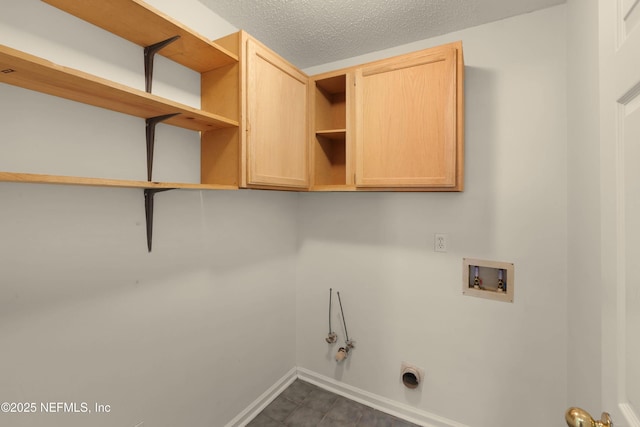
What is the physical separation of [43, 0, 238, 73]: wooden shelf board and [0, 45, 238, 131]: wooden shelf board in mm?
308

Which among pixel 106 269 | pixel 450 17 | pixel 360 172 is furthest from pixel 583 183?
pixel 106 269

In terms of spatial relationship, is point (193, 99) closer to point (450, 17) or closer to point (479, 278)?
point (450, 17)

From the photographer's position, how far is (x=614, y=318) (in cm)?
59

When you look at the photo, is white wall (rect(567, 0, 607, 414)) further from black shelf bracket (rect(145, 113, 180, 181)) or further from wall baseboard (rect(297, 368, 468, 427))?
black shelf bracket (rect(145, 113, 180, 181))

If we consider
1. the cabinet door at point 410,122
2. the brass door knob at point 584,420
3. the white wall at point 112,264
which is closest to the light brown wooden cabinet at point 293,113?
the cabinet door at point 410,122

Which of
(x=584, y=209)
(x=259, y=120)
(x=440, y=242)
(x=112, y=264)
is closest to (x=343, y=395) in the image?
(x=440, y=242)

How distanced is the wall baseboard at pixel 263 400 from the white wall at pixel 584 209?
1.76m

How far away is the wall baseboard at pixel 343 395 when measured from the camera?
5.94 feet

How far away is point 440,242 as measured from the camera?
5.87 ft

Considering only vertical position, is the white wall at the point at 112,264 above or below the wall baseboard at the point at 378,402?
above

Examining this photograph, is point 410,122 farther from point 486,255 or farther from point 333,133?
point 486,255

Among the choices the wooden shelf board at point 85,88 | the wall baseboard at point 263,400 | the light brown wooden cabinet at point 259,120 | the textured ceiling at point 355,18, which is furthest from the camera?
the wall baseboard at point 263,400

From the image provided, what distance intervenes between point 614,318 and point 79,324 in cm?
166

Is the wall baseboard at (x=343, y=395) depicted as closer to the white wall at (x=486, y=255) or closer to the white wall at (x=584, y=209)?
the white wall at (x=486, y=255)
